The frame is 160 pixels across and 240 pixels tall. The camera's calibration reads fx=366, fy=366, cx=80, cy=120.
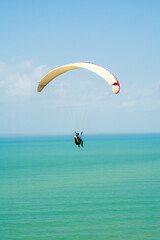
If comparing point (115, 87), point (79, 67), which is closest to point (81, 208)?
point (79, 67)

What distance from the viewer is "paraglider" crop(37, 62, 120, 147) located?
19.2 metres

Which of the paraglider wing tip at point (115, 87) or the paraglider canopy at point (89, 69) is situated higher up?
the paraglider canopy at point (89, 69)

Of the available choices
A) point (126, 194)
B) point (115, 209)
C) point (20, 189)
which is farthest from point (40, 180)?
point (115, 209)

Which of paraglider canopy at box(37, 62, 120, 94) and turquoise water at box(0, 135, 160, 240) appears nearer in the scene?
paraglider canopy at box(37, 62, 120, 94)

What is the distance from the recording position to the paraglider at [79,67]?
1917 cm

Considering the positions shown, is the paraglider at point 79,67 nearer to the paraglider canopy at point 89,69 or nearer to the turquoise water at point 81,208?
the paraglider canopy at point 89,69

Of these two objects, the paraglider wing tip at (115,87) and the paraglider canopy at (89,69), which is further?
the paraglider canopy at (89,69)

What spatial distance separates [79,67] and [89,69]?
954 millimetres

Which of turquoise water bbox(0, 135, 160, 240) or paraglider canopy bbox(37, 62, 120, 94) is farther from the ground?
paraglider canopy bbox(37, 62, 120, 94)

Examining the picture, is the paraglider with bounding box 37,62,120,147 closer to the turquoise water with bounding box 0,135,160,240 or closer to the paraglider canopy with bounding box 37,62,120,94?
the paraglider canopy with bounding box 37,62,120,94

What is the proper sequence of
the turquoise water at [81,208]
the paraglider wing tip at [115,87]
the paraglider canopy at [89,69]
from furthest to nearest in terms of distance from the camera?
the turquoise water at [81,208]
the paraglider canopy at [89,69]
the paraglider wing tip at [115,87]

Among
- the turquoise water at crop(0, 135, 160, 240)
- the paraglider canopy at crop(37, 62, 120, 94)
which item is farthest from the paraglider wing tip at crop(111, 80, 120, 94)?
the turquoise water at crop(0, 135, 160, 240)

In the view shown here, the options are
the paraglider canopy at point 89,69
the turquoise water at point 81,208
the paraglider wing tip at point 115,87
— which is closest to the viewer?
the paraglider wing tip at point 115,87

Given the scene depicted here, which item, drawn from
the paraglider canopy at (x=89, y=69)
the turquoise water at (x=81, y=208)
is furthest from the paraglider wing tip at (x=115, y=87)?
the turquoise water at (x=81, y=208)
